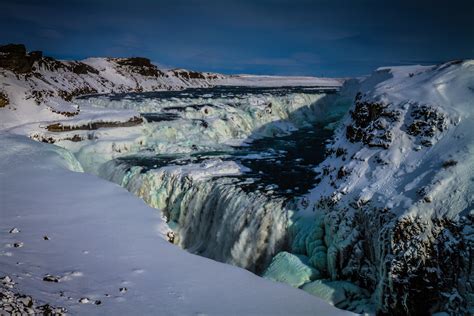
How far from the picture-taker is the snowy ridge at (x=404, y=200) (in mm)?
5949

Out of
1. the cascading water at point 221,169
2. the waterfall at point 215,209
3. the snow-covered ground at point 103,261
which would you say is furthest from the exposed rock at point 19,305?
the waterfall at point 215,209

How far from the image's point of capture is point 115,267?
17.4 ft

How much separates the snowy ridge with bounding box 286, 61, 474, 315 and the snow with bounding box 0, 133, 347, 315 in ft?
6.25

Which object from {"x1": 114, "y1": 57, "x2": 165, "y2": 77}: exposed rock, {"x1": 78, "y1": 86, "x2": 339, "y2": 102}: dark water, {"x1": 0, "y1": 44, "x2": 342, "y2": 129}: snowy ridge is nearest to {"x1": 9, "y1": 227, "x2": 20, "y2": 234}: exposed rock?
{"x1": 0, "y1": 44, "x2": 342, "y2": 129}: snowy ridge

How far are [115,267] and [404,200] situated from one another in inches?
209

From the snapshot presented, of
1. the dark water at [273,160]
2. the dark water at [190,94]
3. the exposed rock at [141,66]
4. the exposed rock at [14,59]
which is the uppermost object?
the exposed rock at [141,66]

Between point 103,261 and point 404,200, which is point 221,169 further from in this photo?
point 103,261

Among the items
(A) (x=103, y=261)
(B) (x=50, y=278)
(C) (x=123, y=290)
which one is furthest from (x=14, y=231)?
(C) (x=123, y=290)

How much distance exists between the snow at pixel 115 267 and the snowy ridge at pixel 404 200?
1.90 metres

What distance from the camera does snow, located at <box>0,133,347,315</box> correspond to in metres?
4.42

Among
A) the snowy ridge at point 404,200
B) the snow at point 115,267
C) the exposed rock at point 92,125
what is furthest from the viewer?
the exposed rock at point 92,125

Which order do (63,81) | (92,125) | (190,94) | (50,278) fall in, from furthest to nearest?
(63,81) < (190,94) < (92,125) < (50,278)

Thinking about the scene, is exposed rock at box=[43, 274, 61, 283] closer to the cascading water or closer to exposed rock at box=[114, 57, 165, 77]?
the cascading water

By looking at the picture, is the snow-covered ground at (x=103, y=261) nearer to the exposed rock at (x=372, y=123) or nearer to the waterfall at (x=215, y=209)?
the waterfall at (x=215, y=209)
